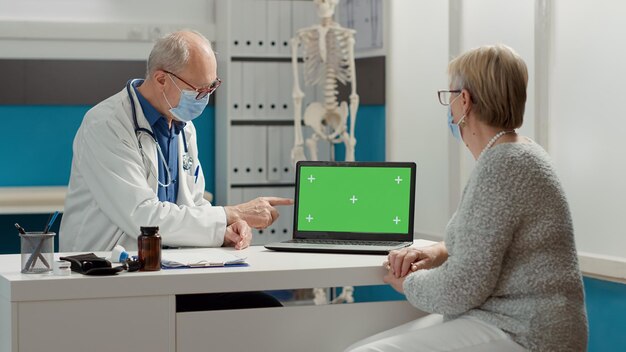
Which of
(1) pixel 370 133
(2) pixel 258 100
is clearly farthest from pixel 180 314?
(2) pixel 258 100

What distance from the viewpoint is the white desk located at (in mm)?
1840

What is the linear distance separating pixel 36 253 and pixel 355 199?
0.84 meters

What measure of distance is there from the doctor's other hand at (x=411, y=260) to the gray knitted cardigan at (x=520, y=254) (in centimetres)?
21

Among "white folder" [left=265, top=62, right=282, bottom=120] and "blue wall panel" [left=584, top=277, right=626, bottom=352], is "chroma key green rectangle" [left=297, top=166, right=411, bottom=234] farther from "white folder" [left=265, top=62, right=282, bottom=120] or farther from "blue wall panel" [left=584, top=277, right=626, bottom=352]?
"white folder" [left=265, top=62, right=282, bottom=120]

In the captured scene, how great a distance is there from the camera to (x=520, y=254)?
5.93 ft

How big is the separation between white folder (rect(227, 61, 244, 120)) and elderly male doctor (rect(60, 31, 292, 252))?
1.66 m

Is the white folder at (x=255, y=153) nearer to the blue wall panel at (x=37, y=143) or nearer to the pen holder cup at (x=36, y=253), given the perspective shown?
the blue wall panel at (x=37, y=143)

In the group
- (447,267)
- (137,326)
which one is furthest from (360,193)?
(137,326)

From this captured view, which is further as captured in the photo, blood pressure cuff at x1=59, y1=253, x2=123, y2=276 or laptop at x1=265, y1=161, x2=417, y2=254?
laptop at x1=265, y1=161, x2=417, y2=254

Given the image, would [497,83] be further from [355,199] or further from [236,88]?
[236,88]

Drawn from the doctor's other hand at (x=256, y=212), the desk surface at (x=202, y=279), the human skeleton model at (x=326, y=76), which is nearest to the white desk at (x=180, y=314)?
the desk surface at (x=202, y=279)

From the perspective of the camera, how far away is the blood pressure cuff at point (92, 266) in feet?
6.22

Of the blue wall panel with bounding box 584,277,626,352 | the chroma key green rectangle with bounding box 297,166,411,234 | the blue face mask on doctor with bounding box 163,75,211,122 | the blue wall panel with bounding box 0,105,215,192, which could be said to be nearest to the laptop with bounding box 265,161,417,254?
the chroma key green rectangle with bounding box 297,166,411,234

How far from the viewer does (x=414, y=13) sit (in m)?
4.11
